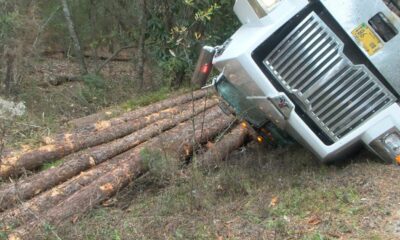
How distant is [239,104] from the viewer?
6984 millimetres

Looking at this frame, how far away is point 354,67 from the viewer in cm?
579

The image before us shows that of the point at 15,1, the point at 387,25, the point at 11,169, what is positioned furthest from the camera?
the point at 15,1

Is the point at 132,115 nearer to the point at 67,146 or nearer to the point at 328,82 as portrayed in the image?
the point at 67,146

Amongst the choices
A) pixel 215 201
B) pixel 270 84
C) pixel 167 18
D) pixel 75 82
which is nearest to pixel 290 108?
pixel 270 84

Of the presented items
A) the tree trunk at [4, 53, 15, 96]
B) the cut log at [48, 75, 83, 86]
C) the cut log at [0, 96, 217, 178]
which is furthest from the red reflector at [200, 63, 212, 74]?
the cut log at [48, 75, 83, 86]

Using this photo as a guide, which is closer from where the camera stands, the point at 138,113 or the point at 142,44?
the point at 138,113

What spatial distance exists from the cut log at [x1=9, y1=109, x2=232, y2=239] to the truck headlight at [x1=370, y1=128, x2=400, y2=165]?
8.14 feet

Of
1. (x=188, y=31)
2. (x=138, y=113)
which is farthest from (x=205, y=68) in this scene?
(x=188, y=31)

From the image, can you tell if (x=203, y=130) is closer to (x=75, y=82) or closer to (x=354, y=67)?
(x=354, y=67)

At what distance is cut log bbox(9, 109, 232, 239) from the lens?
556 cm

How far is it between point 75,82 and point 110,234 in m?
9.38

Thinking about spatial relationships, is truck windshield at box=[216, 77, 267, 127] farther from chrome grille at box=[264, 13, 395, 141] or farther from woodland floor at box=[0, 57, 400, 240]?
chrome grille at box=[264, 13, 395, 141]

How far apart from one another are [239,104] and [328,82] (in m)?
1.41

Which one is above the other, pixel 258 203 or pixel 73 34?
pixel 73 34
